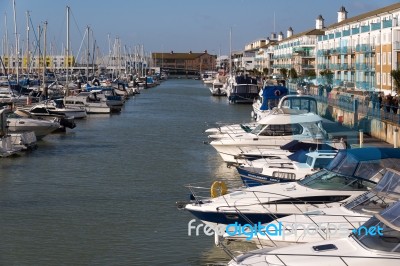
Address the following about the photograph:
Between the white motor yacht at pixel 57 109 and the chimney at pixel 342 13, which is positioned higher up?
the chimney at pixel 342 13

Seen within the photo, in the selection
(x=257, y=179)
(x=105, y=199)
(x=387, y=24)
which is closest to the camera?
(x=257, y=179)

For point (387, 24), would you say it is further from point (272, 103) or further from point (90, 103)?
point (90, 103)

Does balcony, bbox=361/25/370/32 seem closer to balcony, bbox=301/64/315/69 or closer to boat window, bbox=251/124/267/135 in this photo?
balcony, bbox=301/64/315/69

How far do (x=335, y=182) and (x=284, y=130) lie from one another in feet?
36.8

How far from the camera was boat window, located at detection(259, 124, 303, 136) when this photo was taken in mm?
25812

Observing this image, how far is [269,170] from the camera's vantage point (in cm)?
1878

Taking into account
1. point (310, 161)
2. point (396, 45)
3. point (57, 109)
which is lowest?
point (310, 161)

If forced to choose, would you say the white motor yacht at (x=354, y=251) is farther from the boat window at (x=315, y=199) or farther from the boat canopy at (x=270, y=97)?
the boat canopy at (x=270, y=97)

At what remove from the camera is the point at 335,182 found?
14.8 metres

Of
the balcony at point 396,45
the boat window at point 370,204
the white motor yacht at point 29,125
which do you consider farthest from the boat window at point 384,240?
the balcony at point 396,45

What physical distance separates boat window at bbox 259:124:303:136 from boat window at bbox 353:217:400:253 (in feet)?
50.6

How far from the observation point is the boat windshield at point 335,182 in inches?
575

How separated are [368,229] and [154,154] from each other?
67.9 ft

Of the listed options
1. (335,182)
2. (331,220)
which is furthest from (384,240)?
(335,182)
